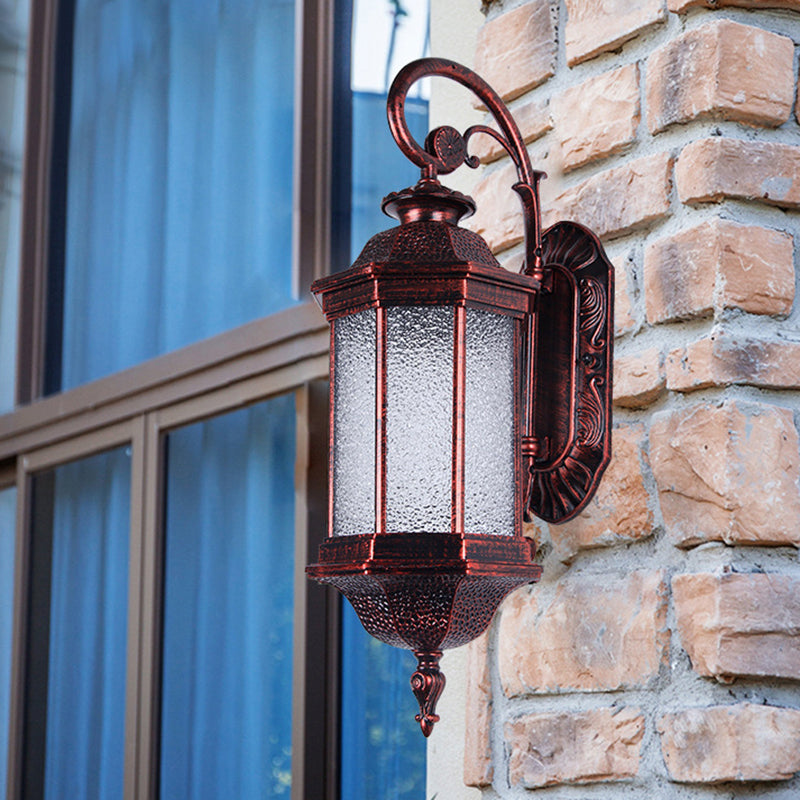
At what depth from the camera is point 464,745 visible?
4.52 feet

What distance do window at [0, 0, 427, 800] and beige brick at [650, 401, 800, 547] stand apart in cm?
75

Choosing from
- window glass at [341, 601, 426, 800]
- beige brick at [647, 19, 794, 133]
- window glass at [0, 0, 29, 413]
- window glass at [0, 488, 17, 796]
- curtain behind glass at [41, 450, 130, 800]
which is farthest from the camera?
window glass at [0, 0, 29, 413]

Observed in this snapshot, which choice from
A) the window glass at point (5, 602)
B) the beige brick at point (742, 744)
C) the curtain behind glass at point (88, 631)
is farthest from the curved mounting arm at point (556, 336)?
the window glass at point (5, 602)

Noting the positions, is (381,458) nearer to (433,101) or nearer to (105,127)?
(433,101)

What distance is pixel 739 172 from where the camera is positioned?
3.76 feet

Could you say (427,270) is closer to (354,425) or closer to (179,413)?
(354,425)

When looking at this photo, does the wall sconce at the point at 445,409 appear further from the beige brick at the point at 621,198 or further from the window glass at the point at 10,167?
the window glass at the point at 10,167

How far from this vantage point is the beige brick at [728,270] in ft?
3.68

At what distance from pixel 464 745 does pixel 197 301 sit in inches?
45.2

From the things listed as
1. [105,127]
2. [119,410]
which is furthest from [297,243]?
[105,127]

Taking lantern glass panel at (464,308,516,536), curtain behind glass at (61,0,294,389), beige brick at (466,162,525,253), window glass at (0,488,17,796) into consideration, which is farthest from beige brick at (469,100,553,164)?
window glass at (0,488,17,796)

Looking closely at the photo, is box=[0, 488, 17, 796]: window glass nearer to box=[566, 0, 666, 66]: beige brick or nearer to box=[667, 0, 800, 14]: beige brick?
box=[566, 0, 666, 66]: beige brick

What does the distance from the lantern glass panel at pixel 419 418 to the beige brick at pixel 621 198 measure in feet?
0.74

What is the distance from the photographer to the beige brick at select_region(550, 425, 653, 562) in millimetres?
1182
